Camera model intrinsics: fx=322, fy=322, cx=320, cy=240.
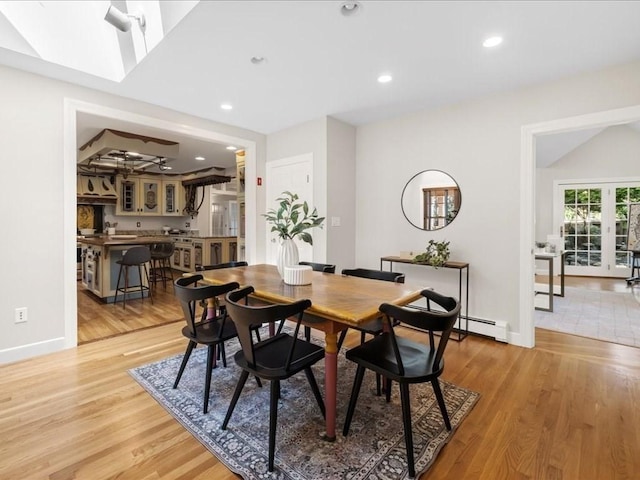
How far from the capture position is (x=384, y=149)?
3994mm

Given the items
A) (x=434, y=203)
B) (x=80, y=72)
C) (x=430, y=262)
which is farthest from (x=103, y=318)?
(x=434, y=203)

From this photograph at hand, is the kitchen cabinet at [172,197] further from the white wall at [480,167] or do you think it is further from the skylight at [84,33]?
the white wall at [480,167]

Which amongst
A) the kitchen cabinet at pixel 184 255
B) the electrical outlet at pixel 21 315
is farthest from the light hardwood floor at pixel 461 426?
the kitchen cabinet at pixel 184 255

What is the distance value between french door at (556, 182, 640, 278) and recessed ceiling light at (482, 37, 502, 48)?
6.35m

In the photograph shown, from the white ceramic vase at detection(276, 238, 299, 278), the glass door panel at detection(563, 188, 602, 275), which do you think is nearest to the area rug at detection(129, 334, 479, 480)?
the white ceramic vase at detection(276, 238, 299, 278)

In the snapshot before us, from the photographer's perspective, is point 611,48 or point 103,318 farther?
point 103,318

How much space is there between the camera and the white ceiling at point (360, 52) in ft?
6.46

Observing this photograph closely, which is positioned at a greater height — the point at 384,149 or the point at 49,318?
the point at 384,149

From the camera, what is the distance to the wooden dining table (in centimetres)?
162

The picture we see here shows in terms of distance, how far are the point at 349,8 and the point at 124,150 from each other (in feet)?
13.3

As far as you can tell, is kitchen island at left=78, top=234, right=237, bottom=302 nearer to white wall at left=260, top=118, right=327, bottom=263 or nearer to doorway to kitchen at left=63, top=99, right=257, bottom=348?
doorway to kitchen at left=63, top=99, right=257, bottom=348

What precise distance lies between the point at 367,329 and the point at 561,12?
90.6 inches

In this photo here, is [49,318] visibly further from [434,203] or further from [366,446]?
[434,203]

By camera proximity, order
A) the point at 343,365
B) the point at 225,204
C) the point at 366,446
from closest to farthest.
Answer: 1. the point at 366,446
2. the point at 343,365
3. the point at 225,204
